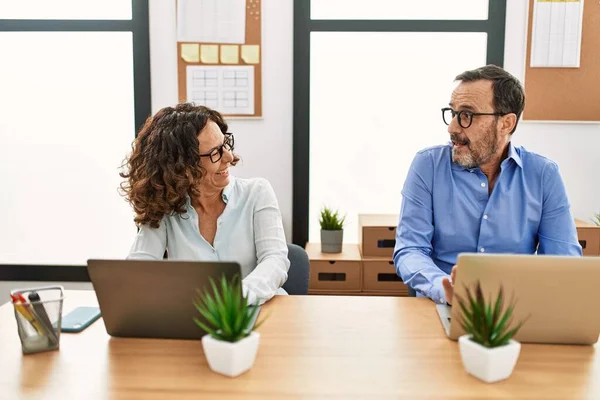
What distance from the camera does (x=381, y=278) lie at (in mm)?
2971

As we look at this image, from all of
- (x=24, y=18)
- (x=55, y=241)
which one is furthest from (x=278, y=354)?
(x=24, y=18)

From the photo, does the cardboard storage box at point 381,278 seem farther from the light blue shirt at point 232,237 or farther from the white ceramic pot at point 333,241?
the light blue shirt at point 232,237

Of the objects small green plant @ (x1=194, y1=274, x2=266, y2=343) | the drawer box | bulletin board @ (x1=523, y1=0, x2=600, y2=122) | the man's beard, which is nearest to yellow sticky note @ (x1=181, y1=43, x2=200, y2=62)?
the drawer box

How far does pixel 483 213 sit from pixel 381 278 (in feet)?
3.71

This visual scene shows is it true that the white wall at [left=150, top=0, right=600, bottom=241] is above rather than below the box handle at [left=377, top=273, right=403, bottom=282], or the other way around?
above

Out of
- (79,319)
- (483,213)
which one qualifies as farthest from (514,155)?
(79,319)

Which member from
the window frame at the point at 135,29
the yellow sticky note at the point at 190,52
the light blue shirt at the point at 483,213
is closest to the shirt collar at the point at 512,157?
the light blue shirt at the point at 483,213

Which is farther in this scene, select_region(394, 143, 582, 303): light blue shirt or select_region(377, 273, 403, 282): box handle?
select_region(377, 273, 403, 282): box handle

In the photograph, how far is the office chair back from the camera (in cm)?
188

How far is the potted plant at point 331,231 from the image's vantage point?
10.0 feet

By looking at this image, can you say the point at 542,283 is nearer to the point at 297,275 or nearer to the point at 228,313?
the point at 228,313

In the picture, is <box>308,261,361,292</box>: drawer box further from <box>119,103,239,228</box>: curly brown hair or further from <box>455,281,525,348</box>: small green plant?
<box>455,281,525,348</box>: small green plant

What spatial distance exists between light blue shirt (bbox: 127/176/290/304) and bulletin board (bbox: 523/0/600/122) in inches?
80.0

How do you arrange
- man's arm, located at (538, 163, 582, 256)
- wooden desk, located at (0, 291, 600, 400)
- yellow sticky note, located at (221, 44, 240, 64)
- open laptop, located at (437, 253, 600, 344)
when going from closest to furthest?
wooden desk, located at (0, 291, 600, 400)
open laptop, located at (437, 253, 600, 344)
man's arm, located at (538, 163, 582, 256)
yellow sticky note, located at (221, 44, 240, 64)
